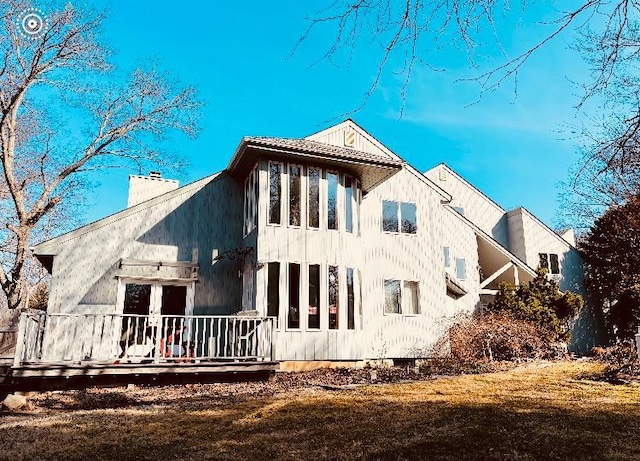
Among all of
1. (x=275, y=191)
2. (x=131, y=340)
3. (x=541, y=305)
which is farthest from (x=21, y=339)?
(x=541, y=305)

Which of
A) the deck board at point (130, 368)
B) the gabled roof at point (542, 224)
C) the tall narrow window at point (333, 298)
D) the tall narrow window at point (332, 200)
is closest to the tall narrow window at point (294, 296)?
the tall narrow window at point (333, 298)

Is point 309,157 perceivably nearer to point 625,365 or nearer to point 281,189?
point 281,189

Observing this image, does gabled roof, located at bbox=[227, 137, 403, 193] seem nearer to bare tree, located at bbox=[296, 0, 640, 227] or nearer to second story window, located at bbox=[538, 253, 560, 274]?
bare tree, located at bbox=[296, 0, 640, 227]

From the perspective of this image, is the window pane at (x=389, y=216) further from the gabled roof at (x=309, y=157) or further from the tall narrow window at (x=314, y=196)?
the tall narrow window at (x=314, y=196)

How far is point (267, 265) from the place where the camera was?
12.9 meters

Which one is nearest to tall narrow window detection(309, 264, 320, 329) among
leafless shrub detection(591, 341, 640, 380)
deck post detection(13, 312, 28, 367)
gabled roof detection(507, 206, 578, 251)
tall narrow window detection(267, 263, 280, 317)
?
tall narrow window detection(267, 263, 280, 317)

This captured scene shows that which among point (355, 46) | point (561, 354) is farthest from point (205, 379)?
point (561, 354)

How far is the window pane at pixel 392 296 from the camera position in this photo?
15641mm

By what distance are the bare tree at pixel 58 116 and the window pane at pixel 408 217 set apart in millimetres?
11618

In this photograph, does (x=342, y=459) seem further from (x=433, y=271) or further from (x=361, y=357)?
(x=433, y=271)

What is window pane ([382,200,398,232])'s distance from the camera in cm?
1662

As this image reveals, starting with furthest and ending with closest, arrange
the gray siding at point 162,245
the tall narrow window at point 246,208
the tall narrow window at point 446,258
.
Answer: the tall narrow window at point 446,258 < the tall narrow window at point 246,208 < the gray siding at point 162,245

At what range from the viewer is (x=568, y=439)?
520 centimetres

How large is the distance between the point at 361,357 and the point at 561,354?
7073 millimetres
